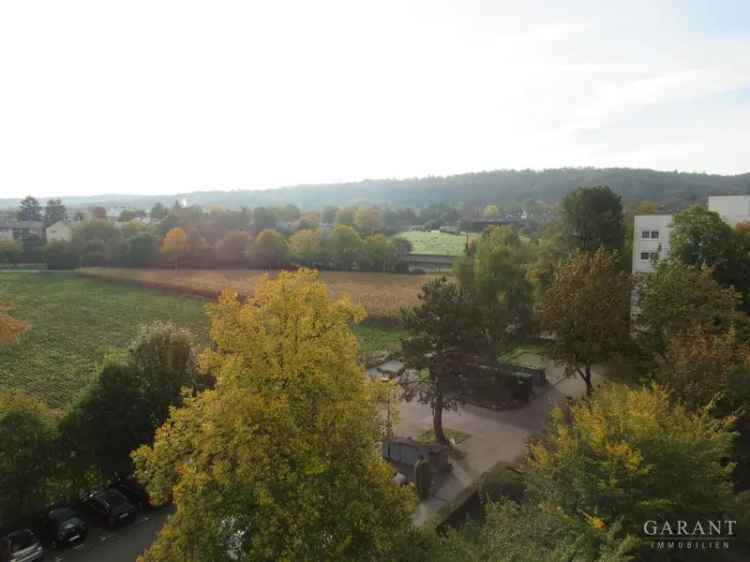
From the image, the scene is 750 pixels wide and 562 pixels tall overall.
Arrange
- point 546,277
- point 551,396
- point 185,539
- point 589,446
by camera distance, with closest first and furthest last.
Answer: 1. point 185,539
2. point 589,446
3. point 551,396
4. point 546,277

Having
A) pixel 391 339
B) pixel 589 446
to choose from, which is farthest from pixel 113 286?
pixel 589 446

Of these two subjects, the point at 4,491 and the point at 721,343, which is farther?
the point at 721,343

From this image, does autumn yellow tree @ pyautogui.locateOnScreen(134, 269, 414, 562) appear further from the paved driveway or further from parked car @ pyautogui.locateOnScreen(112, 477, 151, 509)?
parked car @ pyautogui.locateOnScreen(112, 477, 151, 509)

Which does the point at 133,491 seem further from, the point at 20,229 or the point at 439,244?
the point at 20,229

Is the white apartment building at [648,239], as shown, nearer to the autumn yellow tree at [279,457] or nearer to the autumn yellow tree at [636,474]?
the autumn yellow tree at [636,474]

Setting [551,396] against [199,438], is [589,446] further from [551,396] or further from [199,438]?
[551,396]

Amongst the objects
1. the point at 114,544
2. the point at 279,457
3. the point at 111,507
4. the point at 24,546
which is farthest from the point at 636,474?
the point at 24,546

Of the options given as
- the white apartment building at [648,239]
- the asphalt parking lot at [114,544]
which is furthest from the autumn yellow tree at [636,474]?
the white apartment building at [648,239]

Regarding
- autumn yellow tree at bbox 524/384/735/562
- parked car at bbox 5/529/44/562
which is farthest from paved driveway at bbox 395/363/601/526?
parked car at bbox 5/529/44/562
